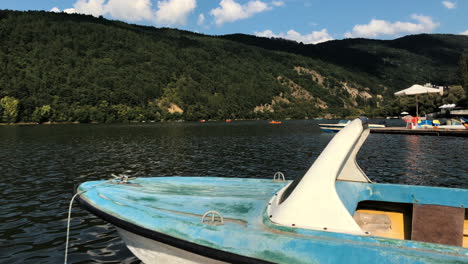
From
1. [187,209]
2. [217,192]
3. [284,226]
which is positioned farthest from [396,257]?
[217,192]

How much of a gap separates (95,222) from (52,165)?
1796 centimetres

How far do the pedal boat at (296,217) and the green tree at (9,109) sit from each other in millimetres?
179098

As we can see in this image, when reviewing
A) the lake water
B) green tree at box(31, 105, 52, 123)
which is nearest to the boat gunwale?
the lake water

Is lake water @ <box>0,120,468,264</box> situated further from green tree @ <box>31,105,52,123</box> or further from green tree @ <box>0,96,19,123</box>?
green tree @ <box>0,96,19,123</box>

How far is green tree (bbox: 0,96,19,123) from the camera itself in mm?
155000

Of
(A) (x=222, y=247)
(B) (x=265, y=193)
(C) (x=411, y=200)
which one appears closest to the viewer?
(A) (x=222, y=247)

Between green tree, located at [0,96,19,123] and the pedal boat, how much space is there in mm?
179098

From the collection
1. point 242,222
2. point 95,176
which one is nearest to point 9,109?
point 95,176

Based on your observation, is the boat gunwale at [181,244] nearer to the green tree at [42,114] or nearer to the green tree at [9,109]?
the green tree at [42,114]

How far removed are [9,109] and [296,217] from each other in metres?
186

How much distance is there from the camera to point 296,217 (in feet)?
14.9

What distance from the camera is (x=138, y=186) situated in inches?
301

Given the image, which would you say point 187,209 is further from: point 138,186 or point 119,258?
point 119,258

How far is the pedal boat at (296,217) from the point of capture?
13.3ft
